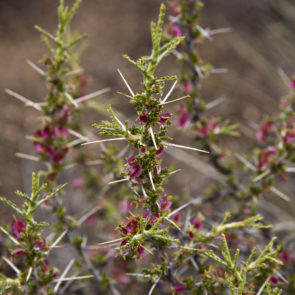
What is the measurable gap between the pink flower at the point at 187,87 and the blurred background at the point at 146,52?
128 centimetres

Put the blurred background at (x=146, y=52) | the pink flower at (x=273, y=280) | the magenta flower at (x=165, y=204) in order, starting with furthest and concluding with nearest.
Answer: the blurred background at (x=146, y=52), the pink flower at (x=273, y=280), the magenta flower at (x=165, y=204)

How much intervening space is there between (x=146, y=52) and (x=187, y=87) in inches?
77.8

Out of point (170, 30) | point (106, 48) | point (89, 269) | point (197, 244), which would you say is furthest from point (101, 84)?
point (197, 244)

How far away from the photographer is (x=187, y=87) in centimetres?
158

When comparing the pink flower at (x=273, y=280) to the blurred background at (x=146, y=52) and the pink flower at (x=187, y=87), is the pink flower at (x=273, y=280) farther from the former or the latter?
the blurred background at (x=146, y=52)

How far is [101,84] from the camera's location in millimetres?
3184

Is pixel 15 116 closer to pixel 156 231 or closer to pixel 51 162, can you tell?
pixel 51 162

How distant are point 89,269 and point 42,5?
283 cm

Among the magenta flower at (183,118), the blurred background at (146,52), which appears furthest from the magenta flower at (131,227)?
the blurred background at (146,52)

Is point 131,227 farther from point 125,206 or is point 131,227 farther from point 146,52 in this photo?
point 146,52

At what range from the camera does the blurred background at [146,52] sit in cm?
295

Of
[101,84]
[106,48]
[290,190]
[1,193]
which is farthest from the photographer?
[106,48]

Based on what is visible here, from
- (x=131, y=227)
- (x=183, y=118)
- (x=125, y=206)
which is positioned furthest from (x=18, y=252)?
(x=183, y=118)

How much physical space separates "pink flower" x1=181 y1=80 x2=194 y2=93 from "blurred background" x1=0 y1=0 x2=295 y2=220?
1.28m
